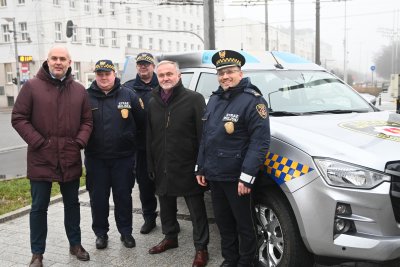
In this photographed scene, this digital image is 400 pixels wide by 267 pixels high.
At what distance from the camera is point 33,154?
381 centimetres

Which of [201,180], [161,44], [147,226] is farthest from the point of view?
[161,44]

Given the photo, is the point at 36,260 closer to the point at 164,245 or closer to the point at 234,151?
the point at 164,245

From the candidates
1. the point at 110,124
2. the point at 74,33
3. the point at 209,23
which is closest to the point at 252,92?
the point at 110,124

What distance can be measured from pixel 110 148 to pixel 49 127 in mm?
617

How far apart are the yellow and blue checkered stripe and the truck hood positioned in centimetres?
12

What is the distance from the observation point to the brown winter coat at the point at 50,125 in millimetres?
3717

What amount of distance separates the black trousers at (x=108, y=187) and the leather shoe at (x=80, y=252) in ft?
0.98

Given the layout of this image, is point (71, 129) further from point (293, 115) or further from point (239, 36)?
Result: point (239, 36)

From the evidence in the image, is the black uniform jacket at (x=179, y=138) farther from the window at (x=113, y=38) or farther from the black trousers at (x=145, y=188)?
the window at (x=113, y=38)

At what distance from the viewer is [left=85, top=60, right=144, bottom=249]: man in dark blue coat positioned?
415 centimetres

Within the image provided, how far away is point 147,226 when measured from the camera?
4.84 metres

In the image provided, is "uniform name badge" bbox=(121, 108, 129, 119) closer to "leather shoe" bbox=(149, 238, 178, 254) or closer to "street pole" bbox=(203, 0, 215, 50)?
"leather shoe" bbox=(149, 238, 178, 254)

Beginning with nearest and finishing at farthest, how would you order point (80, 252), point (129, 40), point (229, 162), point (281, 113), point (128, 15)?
point (229, 162)
point (281, 113)
point (80, 252)
point (128, 15)
point (129, 40)

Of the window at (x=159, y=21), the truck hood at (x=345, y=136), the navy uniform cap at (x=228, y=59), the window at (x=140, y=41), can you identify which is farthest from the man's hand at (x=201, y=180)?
the window at (x=159, y=21)
